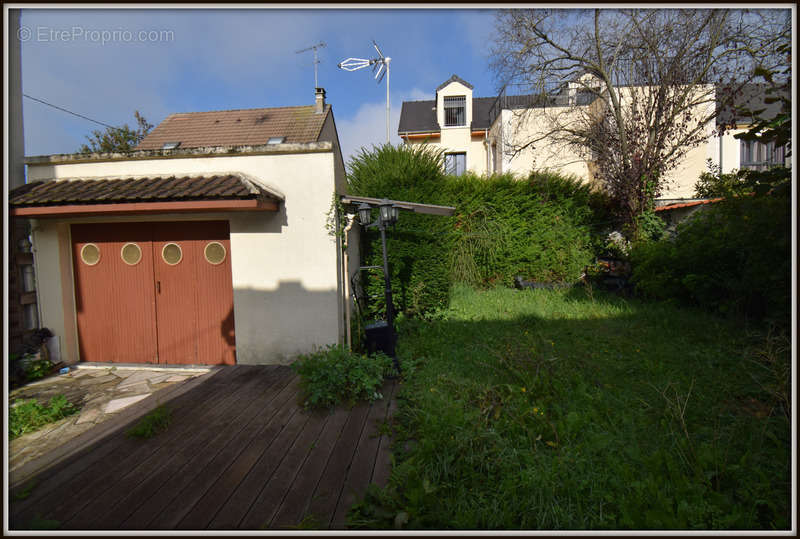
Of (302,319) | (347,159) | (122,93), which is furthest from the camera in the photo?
(347,159)

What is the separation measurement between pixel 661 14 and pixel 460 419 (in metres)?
11.3

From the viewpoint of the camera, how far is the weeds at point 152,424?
3016 millimetres

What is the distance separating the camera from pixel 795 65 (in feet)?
6.03

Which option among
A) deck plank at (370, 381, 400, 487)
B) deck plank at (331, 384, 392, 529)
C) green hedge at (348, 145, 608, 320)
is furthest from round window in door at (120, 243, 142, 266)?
green hedge at (348, 145, 608, 320)

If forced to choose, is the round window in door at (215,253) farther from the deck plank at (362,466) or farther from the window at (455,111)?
the window at (455,111)

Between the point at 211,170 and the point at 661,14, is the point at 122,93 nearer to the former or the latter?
the point at 211,170

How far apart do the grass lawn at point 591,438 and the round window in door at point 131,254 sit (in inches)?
157

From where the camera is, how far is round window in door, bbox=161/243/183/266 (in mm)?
4887

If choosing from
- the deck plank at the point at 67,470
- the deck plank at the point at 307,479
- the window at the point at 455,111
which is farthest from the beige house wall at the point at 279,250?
the window at the point at 455,111

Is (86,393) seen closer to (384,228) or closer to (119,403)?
(119,403)

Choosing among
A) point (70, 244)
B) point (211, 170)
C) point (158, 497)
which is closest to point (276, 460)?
point (158, 497)

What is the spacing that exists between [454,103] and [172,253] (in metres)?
16.0

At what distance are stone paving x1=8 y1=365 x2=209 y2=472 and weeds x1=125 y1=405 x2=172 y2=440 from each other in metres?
0.58

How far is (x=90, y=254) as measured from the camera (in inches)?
198
